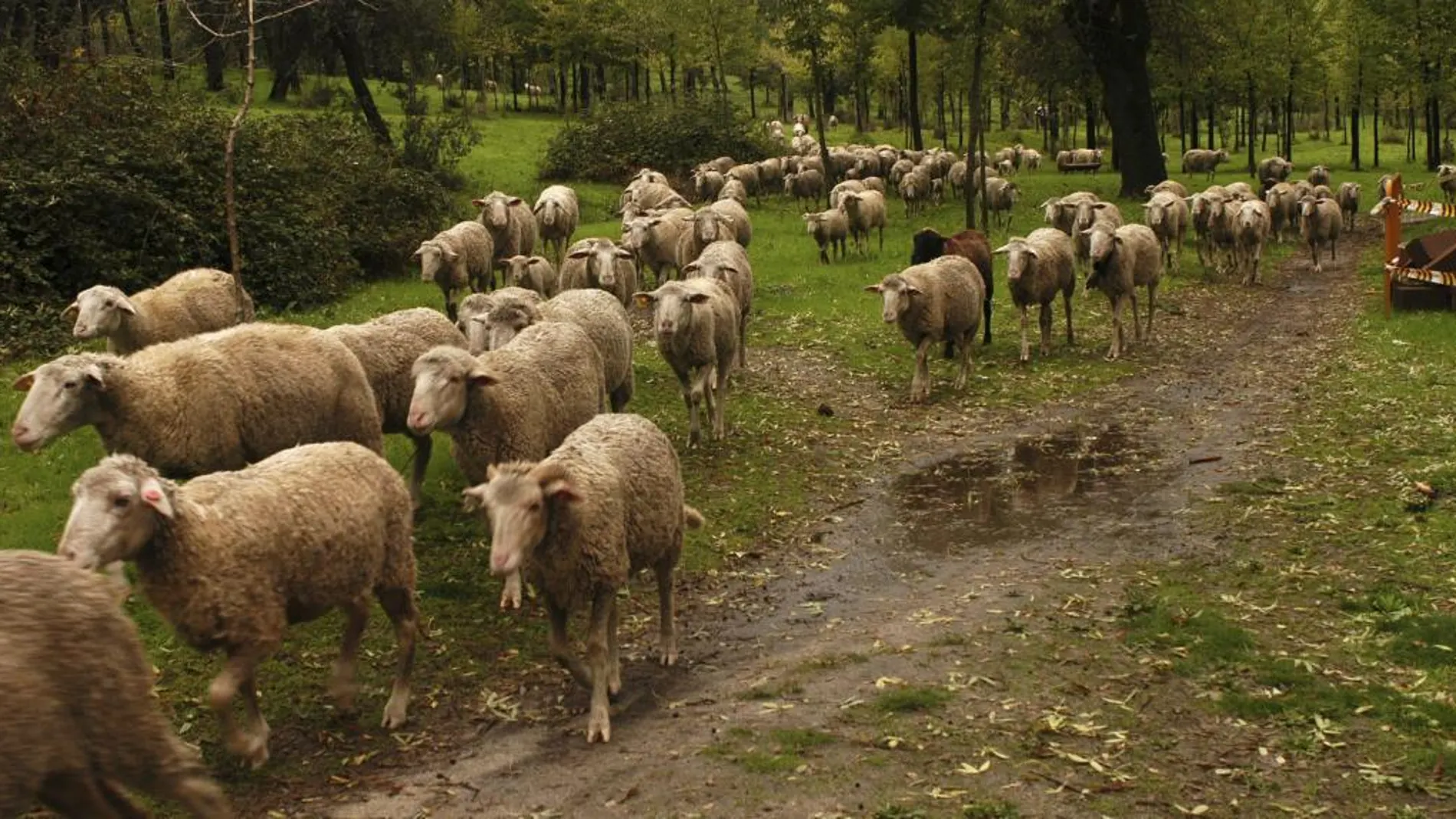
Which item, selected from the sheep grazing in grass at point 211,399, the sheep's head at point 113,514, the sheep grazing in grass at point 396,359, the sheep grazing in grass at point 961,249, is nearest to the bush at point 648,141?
the sheep grazing in grass at point 961,249

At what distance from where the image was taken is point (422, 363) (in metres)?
8.82

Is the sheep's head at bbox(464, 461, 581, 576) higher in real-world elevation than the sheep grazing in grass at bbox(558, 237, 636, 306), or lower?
lower

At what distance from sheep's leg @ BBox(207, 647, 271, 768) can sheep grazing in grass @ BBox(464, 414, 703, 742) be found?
56.8 inches

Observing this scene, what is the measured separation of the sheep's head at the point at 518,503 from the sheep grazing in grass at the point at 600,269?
9057mm

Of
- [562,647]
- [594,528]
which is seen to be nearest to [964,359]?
[594,528]

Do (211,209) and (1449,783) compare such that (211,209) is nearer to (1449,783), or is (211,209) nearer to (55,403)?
(55,403)

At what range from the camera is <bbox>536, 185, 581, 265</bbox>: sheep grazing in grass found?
23.5 m

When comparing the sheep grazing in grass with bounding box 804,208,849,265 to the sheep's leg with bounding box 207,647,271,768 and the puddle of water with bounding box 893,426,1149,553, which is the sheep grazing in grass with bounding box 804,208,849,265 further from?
the sheep's leg with bounding box 207,647,271,768

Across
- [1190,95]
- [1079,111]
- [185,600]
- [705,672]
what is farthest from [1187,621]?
[1079,111]

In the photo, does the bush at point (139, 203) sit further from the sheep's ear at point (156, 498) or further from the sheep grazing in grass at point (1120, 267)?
the sheep grazing in grass at point (1120, 267)

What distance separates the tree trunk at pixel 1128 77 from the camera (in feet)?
115

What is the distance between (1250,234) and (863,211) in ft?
27.9

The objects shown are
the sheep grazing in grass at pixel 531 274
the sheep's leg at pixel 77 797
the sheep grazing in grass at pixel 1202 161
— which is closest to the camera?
the sheep's leg at pixel 77 797

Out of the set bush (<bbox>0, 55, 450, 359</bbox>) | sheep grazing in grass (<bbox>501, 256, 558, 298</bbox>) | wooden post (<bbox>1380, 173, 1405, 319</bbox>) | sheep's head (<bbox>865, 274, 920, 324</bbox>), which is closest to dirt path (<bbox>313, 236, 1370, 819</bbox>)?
sheep's head (<bbox>865, 274, 920, 324</bbox>)
